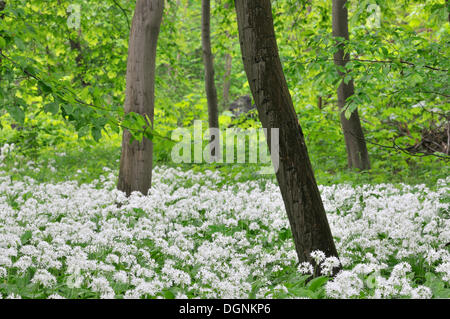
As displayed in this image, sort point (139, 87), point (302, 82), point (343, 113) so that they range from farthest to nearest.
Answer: point (343, 113)
point (302, 82)
point (139, 87)

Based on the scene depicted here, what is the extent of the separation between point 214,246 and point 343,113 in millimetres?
5129

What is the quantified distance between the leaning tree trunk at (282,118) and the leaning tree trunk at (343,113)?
167 inches

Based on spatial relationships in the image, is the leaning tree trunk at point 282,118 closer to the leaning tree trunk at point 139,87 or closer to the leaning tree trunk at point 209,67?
the leaning tree trunk at point 139,87

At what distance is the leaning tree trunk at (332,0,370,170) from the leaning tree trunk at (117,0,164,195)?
3.42 meters

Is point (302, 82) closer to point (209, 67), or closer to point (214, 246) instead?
point (209, 67)

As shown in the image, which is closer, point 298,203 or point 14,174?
point 298,203

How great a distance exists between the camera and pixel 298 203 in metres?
3.62

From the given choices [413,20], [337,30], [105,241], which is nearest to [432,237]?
[105,241]

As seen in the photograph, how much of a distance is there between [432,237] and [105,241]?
3.50m

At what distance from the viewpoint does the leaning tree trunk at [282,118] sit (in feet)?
11.5

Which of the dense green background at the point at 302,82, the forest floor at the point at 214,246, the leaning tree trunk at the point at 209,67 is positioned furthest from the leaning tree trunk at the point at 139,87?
the leaning tree trunk at the point at 209,67

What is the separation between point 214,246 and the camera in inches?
170

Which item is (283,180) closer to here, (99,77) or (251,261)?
(251,261)

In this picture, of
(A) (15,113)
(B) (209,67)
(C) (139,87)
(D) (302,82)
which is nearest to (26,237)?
(A) (15,113)
